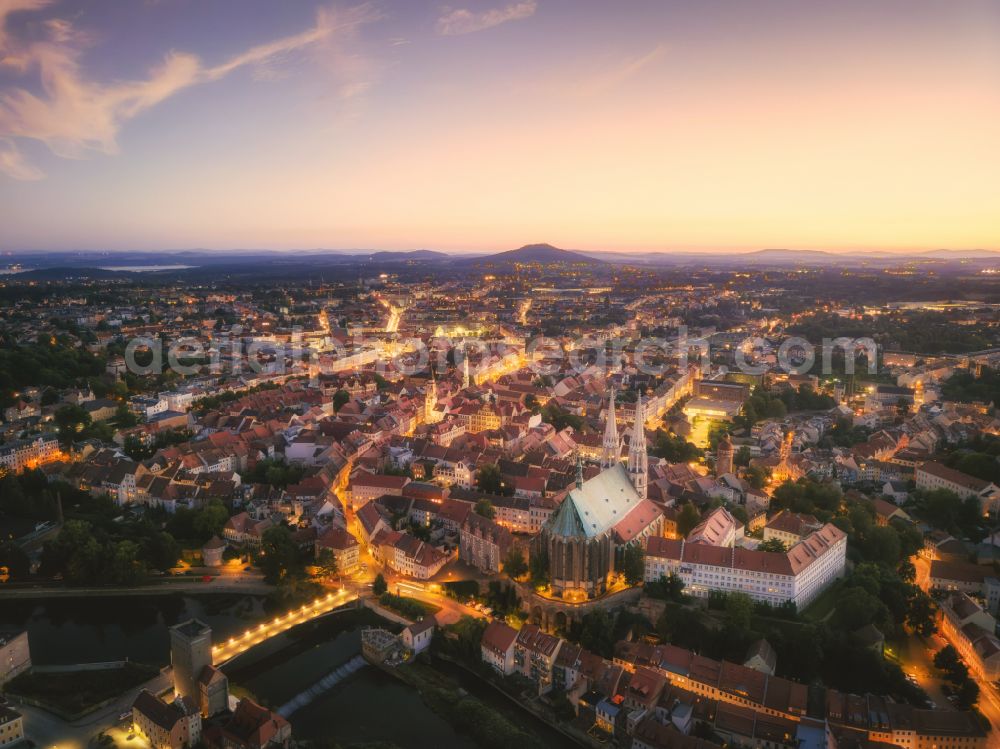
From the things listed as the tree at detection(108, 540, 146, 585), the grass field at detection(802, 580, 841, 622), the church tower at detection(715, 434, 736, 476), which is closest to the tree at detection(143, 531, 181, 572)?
the tree at detection(108, 540, 146, 585)

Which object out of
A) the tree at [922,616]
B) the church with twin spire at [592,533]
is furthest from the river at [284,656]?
the tree at [922,616]

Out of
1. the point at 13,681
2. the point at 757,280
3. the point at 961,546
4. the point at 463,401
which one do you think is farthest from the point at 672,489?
the point at 757,280

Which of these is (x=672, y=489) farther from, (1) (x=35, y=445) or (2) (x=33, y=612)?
(1) (x=35, y=445)

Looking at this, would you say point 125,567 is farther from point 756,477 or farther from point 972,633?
point 972,633

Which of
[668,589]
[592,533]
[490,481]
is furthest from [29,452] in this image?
[668,589]

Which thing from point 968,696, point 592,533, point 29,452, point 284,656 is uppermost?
point 592,533

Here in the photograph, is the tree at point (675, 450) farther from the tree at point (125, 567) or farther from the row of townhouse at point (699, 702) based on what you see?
the tree at point (125, 567)

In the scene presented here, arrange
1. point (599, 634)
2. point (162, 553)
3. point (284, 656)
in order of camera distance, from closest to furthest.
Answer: point (599, 634)
point (284, 656)
point (162, 553)
